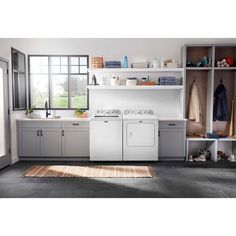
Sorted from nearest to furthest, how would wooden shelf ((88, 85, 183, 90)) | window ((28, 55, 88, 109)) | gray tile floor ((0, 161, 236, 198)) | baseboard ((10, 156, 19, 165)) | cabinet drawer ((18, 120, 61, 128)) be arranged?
1. gray tile floor ((0, 161, 236, 198))
2. baseboard ((10, 156, 19, 165))
3. cabinet drawer ((18, 120, 61, 128))
4. wooden shelf ((88, 85, 183, 90))
5. window ((28, 55, 88, 109))

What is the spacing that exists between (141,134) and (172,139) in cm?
64

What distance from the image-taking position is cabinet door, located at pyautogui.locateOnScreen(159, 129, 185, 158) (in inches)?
196

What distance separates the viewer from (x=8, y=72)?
458 cm

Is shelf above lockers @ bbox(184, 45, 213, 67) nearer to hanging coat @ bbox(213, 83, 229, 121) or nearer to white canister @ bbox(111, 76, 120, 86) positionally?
hanging coat @ bbox(213, 83, 229, 121)

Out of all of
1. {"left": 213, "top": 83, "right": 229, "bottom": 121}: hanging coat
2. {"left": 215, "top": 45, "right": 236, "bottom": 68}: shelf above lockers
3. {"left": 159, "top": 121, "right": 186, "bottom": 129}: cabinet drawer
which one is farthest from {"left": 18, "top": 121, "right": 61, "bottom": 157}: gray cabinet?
{"left": 215, "top": 45, "right": 236, "bottom": 68}: shelf above lockers

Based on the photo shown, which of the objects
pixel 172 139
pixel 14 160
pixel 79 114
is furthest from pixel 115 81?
pixel 14 160

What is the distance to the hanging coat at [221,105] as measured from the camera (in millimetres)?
5117

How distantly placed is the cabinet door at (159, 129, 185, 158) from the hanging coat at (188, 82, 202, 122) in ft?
1.60

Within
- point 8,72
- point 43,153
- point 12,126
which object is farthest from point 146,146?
point 8,72

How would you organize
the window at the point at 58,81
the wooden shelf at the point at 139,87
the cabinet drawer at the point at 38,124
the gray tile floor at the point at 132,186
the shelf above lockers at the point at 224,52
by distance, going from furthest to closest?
the window at the point at 58,81, the shelf above lockers at the point at 224,52, the wooden shelf at the point at 139,87, the cabinet drawer at the point at 38,124, the gray tile floor at the point at 132,186

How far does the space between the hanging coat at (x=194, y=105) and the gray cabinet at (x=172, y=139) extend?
1.28 ft

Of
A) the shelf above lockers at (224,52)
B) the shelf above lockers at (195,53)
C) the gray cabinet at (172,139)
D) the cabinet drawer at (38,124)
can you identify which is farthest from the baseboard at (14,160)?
the shelf above lockers at (224,52)

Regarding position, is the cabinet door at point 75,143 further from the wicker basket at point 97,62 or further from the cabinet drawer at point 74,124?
the wicker basket at point 97,62

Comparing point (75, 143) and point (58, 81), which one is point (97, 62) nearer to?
point (58, 81)
